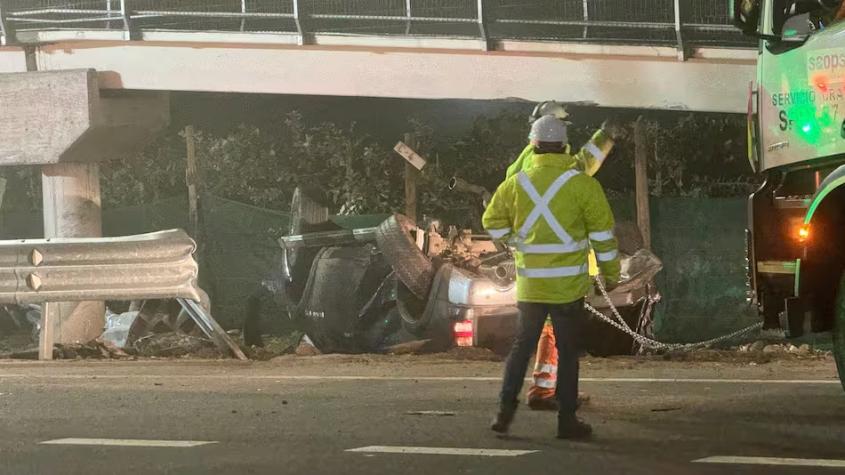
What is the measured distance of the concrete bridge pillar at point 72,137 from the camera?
Result: 17.4 metres

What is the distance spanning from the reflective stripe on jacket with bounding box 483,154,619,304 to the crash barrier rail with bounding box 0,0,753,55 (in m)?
7.04

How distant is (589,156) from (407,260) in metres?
4.60

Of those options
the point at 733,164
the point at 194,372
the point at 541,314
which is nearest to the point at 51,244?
the point at 194,372

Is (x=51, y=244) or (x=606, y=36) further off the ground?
(x=606, y=36)

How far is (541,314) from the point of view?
8.42 meters

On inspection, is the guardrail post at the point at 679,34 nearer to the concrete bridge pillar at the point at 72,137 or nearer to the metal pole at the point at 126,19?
the metal pole at the point at 126,19

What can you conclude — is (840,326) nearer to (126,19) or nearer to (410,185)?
(410,185)

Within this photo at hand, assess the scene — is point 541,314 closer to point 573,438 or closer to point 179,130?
point 573,438

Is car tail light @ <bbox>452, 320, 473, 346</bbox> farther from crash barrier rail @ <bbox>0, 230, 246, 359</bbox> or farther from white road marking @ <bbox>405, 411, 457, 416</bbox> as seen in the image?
white road marking @ <bbox>405, 411, 457, 416</bbox>

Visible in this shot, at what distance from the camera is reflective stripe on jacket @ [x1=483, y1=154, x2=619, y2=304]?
8.34 meters

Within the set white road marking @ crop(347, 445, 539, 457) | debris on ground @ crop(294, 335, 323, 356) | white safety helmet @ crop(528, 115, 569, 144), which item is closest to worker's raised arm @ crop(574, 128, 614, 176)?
white safety helmet @ crop(528, 115, 569, 144)

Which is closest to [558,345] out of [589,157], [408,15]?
[589,157]

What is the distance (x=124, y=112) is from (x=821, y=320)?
10843mm

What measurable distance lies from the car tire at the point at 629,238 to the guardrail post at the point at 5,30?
22.5 ft
